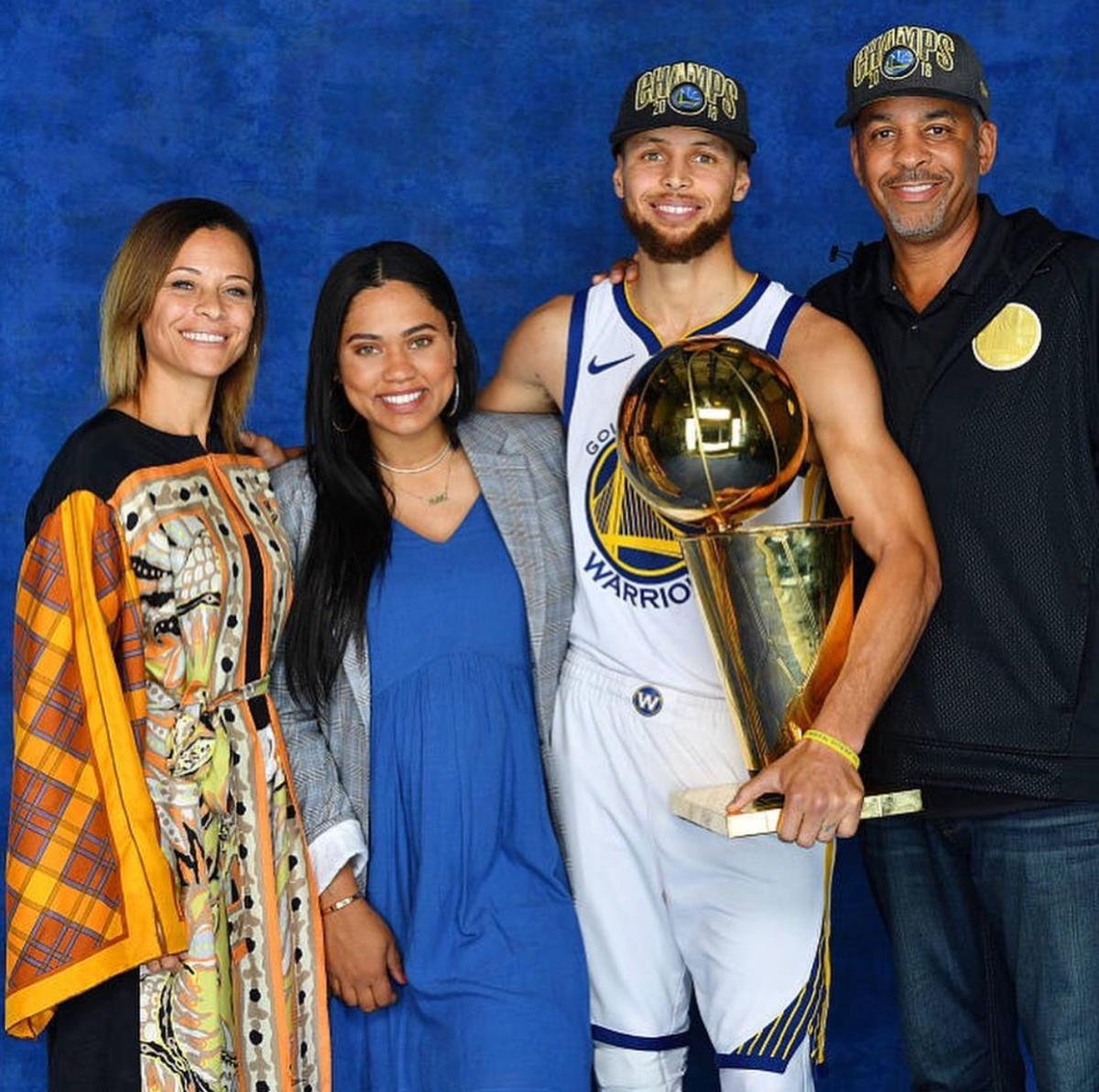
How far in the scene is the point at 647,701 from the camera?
2.55m

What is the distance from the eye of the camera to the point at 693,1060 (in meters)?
3.50

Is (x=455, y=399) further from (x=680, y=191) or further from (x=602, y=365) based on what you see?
(x=680, y=191)

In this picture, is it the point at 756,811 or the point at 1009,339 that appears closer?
the point at 756,811

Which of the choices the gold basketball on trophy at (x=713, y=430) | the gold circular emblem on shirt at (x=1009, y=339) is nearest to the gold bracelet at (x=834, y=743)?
the gold basketball on trophy at (x=713, y=430)

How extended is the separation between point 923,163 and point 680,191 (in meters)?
0.37

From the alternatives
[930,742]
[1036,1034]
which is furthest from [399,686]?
[1036,1034]

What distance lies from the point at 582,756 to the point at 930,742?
1.71 ft

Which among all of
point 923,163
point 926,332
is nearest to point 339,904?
point 926,332

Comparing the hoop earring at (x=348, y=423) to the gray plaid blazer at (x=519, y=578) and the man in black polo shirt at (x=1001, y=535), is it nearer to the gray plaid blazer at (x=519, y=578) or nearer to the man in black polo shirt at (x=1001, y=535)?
the gray plaid blazer at (x=519, y=578)

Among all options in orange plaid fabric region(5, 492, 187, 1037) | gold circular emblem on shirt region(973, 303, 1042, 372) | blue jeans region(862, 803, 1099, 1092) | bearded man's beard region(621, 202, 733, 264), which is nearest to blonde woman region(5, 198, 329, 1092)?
orange plaid fabric region(5, 492, 187, 1037)

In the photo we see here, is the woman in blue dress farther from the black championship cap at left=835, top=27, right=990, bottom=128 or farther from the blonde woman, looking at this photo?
the black championship cap at left=835, top=27, right=990, bottom=128

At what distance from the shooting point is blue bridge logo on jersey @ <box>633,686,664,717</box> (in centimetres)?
254

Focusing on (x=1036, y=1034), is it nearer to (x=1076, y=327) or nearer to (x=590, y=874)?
(x=590, y=874)

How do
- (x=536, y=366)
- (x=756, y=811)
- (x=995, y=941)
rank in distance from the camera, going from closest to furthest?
(x=756, y=811) < (x=995, y=941) < (x=536, y=366)
